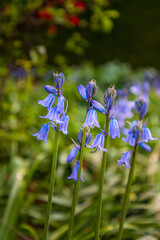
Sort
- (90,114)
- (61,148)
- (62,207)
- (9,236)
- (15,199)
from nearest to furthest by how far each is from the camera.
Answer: (90,114)
(9,236)
(15,199)
(62,207)
(61,148)

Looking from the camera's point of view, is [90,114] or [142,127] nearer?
[90,114]

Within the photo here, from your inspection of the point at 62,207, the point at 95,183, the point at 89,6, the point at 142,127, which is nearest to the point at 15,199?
the point at 62,207

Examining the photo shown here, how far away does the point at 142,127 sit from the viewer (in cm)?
117

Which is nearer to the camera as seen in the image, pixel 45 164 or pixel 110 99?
pixel 110 99

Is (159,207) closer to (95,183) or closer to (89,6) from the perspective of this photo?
(95,183)

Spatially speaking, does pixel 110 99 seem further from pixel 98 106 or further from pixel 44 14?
pixel 44 14

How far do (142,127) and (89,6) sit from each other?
1987 mm

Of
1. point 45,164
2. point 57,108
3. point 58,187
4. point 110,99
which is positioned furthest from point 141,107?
point 45,164

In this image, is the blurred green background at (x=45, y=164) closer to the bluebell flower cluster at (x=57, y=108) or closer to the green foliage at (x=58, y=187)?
the green foliage at (x=58, y=187)

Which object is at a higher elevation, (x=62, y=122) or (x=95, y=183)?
(x=62, y=122)

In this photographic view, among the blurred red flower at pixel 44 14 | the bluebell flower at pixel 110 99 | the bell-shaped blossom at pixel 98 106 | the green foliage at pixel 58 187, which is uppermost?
the blurred red flower at pixel 44 14

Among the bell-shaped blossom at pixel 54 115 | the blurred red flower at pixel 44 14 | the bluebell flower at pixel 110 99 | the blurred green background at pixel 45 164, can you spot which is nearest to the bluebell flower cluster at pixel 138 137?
the bluebell flower at pixel 110 99

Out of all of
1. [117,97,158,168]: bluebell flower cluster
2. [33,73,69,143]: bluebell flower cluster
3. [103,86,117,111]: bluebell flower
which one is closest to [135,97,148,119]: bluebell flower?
[117,97,158,168]: bluebell flower cluster

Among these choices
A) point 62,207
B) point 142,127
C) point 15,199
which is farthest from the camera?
point 62,207
